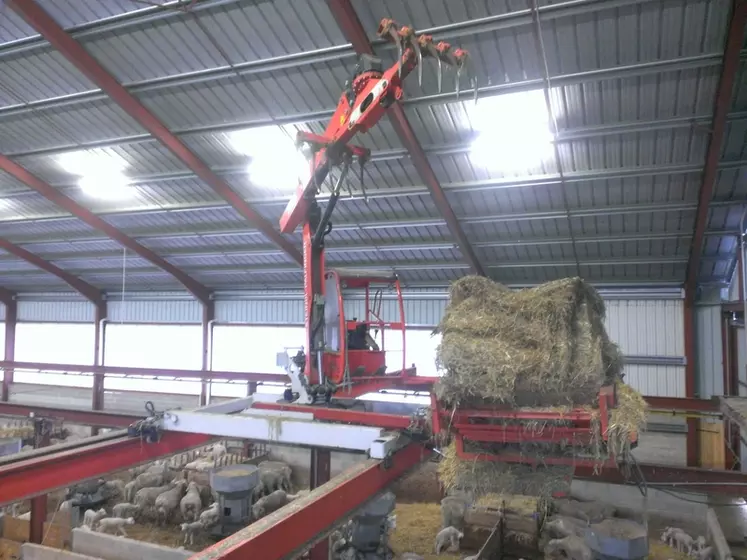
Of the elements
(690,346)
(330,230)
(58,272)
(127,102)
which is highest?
(127,102)

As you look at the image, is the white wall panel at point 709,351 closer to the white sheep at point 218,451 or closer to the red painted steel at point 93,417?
the white sheep at point 218,451

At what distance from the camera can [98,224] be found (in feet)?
47.1

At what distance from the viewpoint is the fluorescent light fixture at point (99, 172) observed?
40.0 ft

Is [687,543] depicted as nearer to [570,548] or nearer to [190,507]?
[570,548]

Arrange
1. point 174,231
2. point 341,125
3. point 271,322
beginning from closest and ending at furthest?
point 341,125 → point 174,231 → point 271,322

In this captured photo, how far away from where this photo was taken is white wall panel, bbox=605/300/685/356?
508 inches

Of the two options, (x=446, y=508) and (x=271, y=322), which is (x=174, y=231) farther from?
(x=446, y=508)

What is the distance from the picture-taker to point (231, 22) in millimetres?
8523

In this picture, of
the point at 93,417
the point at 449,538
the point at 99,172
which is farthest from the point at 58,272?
the point at 449,538

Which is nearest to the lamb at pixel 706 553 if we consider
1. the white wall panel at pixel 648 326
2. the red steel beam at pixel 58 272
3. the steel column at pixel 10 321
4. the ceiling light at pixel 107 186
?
the white wall panel at pixel 648 326

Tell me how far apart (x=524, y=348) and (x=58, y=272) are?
18.6 meters

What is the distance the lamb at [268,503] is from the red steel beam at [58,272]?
1290 centimetres

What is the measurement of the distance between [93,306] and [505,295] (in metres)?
19.6

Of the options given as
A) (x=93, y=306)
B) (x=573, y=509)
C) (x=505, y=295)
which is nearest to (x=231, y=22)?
(x=505, y=295)
